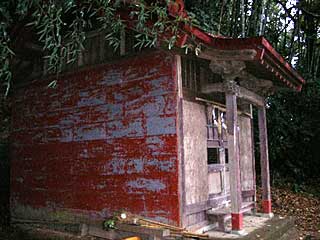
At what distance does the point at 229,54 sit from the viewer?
505 cm

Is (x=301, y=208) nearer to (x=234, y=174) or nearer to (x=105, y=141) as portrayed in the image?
(x=234, y=174)

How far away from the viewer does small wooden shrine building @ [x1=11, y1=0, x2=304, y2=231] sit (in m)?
5.12

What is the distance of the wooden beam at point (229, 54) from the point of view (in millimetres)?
4836

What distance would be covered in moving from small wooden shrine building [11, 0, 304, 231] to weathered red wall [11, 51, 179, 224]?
0.7 inches

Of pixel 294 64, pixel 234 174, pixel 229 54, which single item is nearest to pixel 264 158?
pixel 234 174

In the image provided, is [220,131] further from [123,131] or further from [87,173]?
[87,173]

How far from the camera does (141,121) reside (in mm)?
5469

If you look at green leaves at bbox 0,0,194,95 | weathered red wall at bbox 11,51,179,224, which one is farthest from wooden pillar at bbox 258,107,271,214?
green leaves at bbox 0,0,194,95

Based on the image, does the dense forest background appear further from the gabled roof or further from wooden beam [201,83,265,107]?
the gabled roof

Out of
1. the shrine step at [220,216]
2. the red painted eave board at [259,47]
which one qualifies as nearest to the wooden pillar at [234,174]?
the shrine step at [220,216]

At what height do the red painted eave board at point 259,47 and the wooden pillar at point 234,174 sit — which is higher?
the red painted eave board at point 259,47

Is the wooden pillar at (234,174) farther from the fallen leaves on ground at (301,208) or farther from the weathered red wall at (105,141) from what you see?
the fallen leaves on ground at (301,208)

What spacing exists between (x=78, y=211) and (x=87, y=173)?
2.33ft

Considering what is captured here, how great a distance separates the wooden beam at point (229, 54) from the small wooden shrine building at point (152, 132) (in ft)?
0.05
